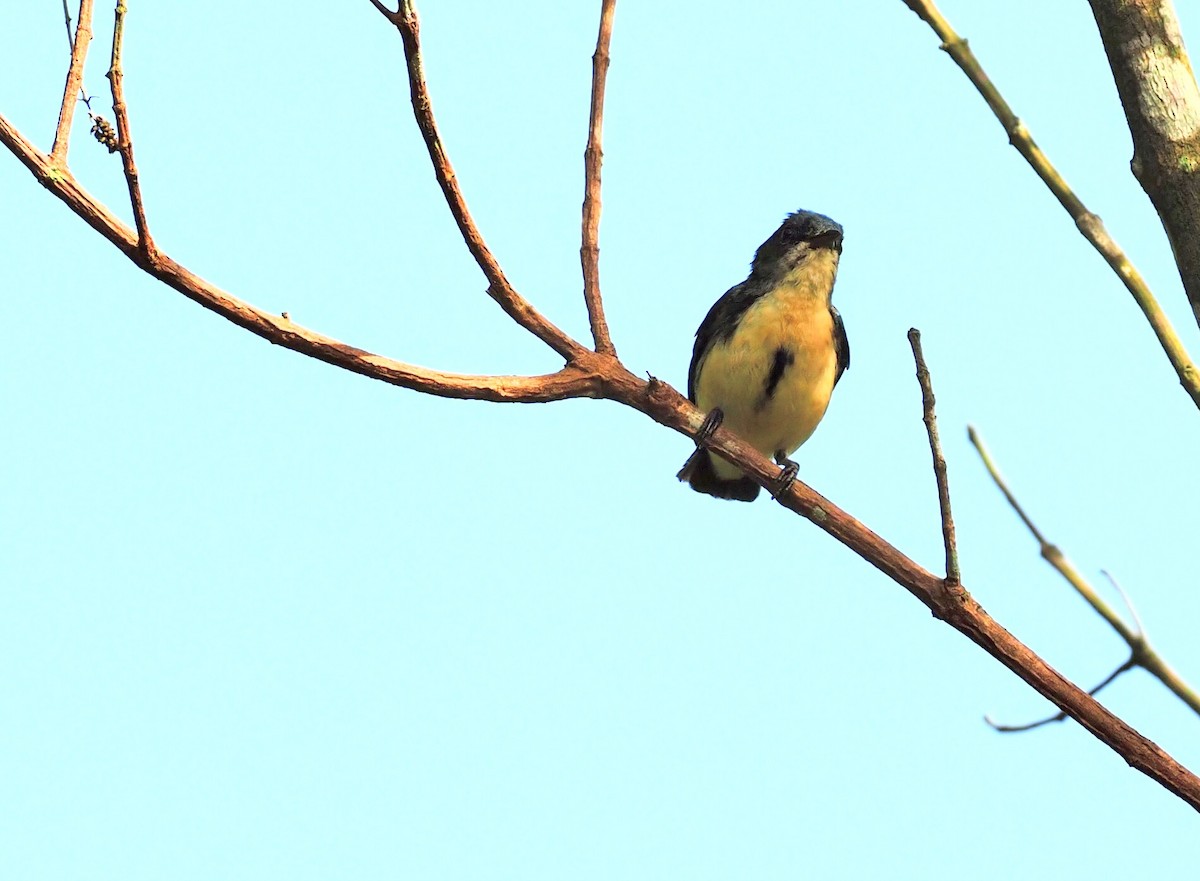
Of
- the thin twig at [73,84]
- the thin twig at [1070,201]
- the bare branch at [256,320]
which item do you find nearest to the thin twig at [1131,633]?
the thin twig at [1070,201]

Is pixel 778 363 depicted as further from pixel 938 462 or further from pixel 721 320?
pixel 938 462

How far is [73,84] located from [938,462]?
252 cm

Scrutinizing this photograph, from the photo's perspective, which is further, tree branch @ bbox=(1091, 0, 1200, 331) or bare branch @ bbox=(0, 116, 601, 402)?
bare branch @ bbox=(0, 116, 601, 402)

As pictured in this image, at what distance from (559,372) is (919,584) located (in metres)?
1.32

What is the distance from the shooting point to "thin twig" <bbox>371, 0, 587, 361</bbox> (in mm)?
3666

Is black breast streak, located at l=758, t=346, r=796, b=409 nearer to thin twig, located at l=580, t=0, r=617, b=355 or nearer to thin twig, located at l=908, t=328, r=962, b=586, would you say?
thin twig, located at l=580, t=0, r=617, b=355

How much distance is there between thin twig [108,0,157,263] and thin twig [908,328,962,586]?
2055mm

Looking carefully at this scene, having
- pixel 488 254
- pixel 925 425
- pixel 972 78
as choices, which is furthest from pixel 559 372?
pixel 972 78

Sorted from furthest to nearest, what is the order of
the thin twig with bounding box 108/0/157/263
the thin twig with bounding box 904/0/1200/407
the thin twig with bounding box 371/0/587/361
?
the thin twig with bounding box 371/0/587/361 < the thin twig with bounding box 108/0/157/263 < the thin twig with bounding box 904/0/1200/407

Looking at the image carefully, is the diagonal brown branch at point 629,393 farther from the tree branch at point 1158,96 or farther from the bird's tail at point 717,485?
→ the bird's tail at point 717,485

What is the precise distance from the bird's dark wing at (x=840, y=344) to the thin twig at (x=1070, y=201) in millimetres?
4572

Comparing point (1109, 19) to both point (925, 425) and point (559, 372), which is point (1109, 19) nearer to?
point (925, 425)

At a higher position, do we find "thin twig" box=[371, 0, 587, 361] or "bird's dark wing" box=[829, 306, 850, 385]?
"bird's dark wing" box=[829, 306, 850, 385]

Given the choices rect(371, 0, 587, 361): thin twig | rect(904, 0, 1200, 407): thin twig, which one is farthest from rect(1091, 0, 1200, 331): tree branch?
rect(371, 0, 587, 361): thin twig
